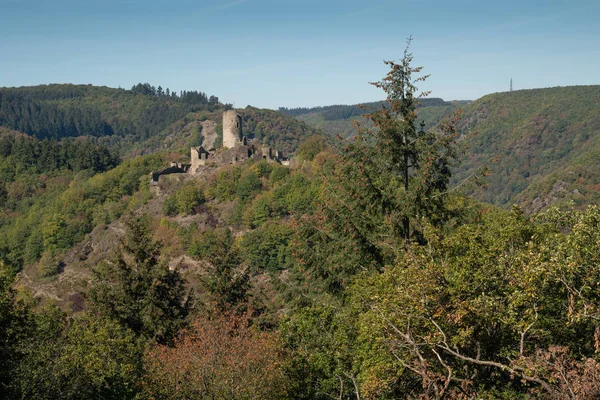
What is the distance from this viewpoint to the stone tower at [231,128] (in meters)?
77.8

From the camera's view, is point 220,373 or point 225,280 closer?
point 220,373

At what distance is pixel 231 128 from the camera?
259ft

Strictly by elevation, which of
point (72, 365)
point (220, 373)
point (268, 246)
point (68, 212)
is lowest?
point (268, 246)

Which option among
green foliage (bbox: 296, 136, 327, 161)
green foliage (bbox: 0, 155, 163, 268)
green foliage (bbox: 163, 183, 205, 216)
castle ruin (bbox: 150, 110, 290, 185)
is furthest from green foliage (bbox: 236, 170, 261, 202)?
green foliage (bbox: 0, 155, 163, 268)

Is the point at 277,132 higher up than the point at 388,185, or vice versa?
the point at 277,132

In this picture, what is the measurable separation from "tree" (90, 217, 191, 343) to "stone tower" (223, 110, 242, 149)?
52802 mm

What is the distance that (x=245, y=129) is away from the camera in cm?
19138

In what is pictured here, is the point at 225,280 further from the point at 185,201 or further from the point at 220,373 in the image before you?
the point at 185,201

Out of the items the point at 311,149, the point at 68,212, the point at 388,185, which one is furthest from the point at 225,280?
the point at 68,212

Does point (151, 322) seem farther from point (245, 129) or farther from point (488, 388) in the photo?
point (245, 129)

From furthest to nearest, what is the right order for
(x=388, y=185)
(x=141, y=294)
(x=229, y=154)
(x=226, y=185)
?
(x=229, y=154), (x=226, y=185), (x=141, y=294), (x=388, y=185)

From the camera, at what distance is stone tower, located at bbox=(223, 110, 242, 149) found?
77.8 meters

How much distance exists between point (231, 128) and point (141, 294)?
56.6 m

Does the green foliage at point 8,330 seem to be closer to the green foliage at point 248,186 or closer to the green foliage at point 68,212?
the green foliage at point 248,186
